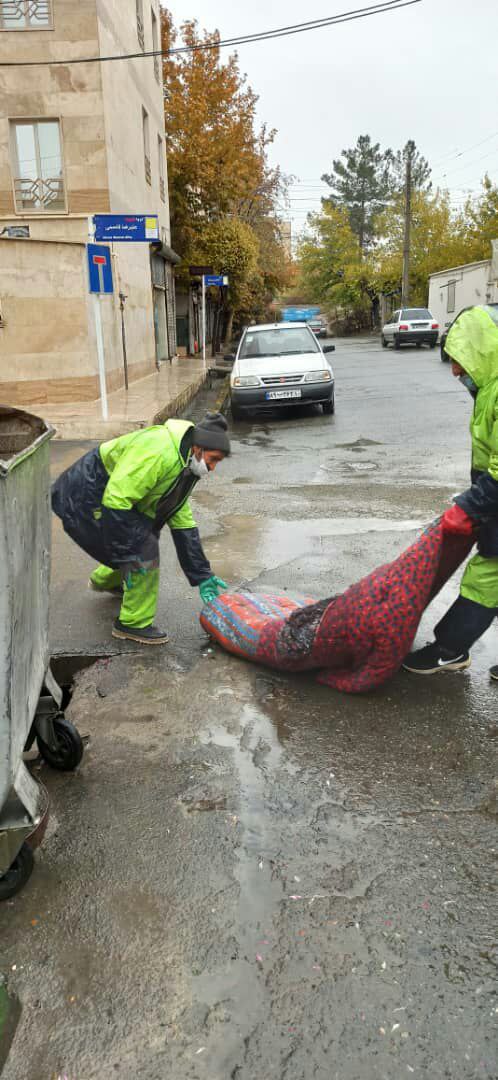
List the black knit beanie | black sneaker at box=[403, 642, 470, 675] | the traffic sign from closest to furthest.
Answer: black sneaker at box=[403, 642, 470, 675], the black knit beanie, the traffic sign

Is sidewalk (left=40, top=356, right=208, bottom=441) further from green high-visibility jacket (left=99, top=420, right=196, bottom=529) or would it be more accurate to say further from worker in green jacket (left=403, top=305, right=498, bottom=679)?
worker in green jacket (left=403, top=305, right=498, bottom=679)

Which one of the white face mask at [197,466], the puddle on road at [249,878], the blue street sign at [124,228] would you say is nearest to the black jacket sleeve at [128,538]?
the white face mask at [197,466]

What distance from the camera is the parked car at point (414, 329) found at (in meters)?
28.9

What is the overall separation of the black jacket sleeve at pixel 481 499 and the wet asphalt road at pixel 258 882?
0.86 m

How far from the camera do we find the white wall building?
26875mm

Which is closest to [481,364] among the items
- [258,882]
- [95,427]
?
[258,882]

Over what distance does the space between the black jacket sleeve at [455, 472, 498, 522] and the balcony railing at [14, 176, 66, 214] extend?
13.2 metres

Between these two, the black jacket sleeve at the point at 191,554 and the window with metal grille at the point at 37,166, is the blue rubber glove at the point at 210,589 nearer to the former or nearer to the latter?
the black jacket sleeve at the point at 191,554

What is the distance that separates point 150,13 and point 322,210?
45.2 metres

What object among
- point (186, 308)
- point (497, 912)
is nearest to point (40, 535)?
point (497, 912)

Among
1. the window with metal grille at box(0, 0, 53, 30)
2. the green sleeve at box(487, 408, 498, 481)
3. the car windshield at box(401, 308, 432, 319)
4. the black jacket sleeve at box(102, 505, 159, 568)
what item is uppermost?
the window with metal grille at box(0, 0, 53, 30)

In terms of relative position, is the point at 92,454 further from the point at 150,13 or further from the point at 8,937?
the point at 150,13

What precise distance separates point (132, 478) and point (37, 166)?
12.8m

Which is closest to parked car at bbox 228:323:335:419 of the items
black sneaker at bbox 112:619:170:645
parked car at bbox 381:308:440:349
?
black sneaker at bbox 112:619:170:645
